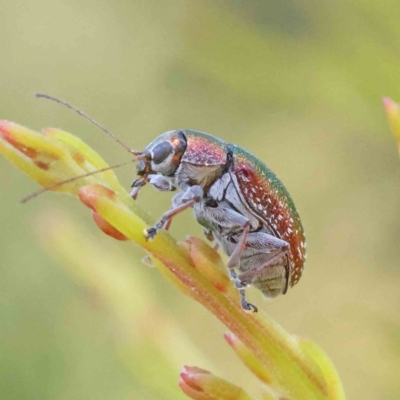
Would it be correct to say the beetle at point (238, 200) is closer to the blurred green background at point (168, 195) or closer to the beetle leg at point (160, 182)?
the beetle leg at point (160, 182)

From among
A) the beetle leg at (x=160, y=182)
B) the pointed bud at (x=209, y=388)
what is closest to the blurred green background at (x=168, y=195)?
the beetle leg at (x=160, y=182)

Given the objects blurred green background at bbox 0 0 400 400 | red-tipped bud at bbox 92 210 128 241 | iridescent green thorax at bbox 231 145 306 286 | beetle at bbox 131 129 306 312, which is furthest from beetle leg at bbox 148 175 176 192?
red-tipped bud at bbox 92 210 128 241

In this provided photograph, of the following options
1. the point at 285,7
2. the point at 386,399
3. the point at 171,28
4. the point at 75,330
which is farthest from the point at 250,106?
the point at 386,399

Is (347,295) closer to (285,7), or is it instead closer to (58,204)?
(285,7)

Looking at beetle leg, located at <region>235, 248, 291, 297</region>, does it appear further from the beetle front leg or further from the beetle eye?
the beetle eye

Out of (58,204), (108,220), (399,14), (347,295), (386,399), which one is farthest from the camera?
(58,204)

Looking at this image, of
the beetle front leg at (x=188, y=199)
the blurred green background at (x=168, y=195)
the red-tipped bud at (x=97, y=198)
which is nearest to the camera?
the red-tipped bud at (x=97, y=198)
